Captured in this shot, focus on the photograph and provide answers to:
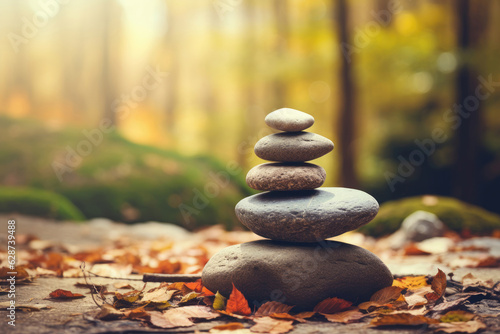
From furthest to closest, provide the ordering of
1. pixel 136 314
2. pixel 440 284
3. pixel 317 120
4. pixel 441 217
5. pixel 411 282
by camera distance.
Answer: pixel 317 120 → pixel 441 217 → pixel 411 282 → pixel 440 284 → pixel 136 314

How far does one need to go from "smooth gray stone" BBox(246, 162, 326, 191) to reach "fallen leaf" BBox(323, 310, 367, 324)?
2.88 feet

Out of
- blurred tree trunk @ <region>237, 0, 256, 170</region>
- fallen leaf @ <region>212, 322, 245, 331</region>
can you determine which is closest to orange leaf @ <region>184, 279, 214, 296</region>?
fallen leaf @ <region>212, 322, 245, 331</region>

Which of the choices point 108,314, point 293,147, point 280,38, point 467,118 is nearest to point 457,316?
point 293,147

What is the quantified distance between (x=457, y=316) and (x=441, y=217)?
471 centimetres

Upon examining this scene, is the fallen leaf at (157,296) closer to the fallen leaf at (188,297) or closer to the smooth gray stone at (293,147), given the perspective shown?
the fallen leaf at (188,297)

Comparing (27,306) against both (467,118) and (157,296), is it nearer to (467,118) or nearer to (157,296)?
(157,296)

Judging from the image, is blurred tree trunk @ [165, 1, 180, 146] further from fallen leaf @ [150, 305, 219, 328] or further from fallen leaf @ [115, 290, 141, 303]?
fallen leaf @ [150, 305, 219, 328]

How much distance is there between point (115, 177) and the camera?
28.2 ft

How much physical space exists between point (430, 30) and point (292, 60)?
12.1ft

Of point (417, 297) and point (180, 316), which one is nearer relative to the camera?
point (180, 316)

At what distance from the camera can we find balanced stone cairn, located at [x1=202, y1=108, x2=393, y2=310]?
2768 mm

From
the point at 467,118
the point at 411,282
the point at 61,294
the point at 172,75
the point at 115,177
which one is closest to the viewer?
the point at 61,294

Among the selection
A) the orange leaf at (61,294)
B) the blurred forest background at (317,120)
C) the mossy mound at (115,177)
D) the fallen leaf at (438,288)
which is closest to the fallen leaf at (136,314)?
the orange leaf at (61,294)

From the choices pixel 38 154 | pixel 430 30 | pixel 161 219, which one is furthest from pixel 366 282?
pixel 430 30
